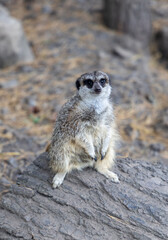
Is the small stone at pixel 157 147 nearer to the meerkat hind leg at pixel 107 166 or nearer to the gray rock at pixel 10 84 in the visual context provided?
the meerkat hind leg at pixel 107 166

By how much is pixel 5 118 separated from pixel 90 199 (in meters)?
2.44

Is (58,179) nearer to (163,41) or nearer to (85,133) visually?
(85,133)

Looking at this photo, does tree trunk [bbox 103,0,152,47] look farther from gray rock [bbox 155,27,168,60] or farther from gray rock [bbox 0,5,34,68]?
gray rock [bbox 0,5,34,68]

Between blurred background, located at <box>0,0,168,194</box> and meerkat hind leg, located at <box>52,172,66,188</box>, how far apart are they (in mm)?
1005

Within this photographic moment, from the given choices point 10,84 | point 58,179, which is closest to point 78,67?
point 10,84

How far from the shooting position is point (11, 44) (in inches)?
217

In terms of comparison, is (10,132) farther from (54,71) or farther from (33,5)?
(33,5)

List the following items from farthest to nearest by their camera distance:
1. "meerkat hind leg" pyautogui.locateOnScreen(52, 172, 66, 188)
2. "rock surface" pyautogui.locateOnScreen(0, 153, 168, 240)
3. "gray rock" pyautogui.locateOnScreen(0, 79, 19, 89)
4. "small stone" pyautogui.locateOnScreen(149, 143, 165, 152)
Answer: "gray rock" pyautogui.locateOnScreen(0, 79, 19, 89) < "small stone" pyautogui.locateOnScreen(149, 143, 165, 152) < "meerkat hind leg" pyautogui.locateOnScreen(52, 172, 66, 188) < "rock surface" pyautogui.locateOnScreen(0, 153, 168, 240)

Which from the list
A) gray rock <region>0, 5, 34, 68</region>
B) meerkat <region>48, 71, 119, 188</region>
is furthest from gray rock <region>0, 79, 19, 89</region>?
meerkat <region>48, 71, 119, 188</region>

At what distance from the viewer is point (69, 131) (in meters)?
2.55

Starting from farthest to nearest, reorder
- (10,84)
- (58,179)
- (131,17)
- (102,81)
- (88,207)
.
→ (131,17) < (10,84) < (102,81) < (58,179) < (88,207)

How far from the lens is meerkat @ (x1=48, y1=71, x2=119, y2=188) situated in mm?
2533

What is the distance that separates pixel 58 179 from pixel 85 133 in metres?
→ 0.43

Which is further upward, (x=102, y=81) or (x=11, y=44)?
(x=102, y=81)
